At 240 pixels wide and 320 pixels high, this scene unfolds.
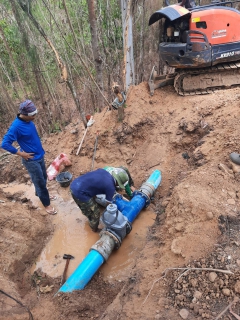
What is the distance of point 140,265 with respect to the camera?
301 cm

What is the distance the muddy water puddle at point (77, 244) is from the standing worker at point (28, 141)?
64 centimetres

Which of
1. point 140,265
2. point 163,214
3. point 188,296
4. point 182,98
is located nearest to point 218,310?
point 188,296

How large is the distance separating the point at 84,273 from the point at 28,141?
6.77 feet

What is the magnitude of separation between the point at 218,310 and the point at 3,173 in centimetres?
502

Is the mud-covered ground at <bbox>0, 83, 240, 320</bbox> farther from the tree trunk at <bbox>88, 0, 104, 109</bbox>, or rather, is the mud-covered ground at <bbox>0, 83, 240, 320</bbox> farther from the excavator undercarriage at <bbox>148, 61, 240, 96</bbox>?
the tree trunk at <bbox>88, 0, 104, 109</bbox>

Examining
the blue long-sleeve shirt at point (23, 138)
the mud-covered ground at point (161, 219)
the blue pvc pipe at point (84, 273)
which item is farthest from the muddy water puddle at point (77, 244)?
the blue long-sleeve shirt at point (23, 138)

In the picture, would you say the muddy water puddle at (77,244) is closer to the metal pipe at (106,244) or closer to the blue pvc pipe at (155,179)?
the metal pipe at (106,244)

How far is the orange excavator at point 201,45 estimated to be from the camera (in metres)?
4.98

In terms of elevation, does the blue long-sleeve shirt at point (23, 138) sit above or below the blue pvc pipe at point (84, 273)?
above

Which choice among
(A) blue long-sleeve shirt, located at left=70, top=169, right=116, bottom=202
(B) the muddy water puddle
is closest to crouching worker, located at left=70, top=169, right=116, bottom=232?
(A) blue long-sleeve shirt, located at left=70, top=169, right=116, bottom=202

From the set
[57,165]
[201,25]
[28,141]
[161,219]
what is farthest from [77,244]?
[201,25]

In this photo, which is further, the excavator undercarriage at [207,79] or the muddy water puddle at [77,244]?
the excavator undercarriage at [207,79]

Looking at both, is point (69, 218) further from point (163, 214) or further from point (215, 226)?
point (215, 226)

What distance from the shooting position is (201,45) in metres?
4.99
